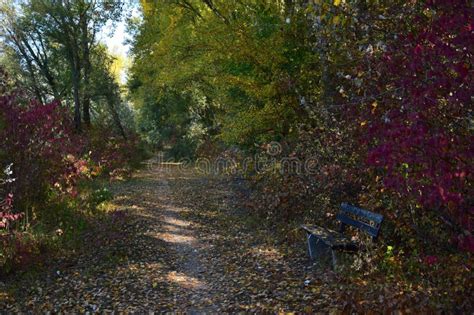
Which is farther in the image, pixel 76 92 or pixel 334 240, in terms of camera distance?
pixel 76 92

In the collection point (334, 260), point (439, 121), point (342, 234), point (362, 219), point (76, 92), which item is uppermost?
point (76, 92)

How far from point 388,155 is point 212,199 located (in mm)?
10491

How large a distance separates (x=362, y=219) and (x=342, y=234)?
0.44m

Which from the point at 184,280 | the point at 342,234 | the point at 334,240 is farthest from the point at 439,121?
Answer: the point at 184,280

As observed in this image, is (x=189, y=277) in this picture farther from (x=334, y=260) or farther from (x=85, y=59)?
(x=85, y=59)

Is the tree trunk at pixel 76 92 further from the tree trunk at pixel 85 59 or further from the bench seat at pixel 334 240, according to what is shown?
the bench seat at pixel 334 240

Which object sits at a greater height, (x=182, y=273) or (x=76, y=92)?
(x=76, y=92)

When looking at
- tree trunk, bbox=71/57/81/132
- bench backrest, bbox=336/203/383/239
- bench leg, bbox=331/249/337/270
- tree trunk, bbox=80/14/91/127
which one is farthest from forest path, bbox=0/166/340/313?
tree trunk, bbox=80/14/91/127

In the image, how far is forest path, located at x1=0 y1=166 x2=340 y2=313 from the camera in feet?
19.8

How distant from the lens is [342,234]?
7.09 metres

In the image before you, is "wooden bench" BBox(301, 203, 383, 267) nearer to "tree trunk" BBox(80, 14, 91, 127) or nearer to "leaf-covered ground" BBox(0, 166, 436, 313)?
"leaf-covered ground" BBox(0, 166, 436, 313)

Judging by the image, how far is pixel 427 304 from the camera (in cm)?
459

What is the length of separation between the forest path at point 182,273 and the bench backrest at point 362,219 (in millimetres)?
993

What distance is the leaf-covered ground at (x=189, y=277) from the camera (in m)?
5.72
